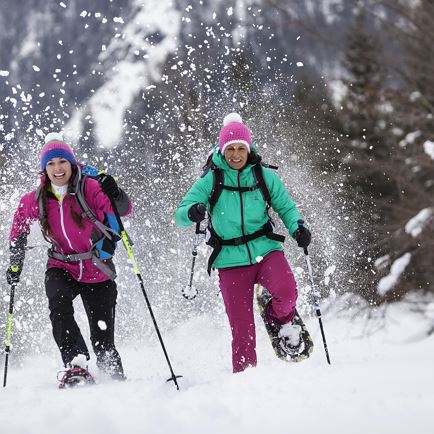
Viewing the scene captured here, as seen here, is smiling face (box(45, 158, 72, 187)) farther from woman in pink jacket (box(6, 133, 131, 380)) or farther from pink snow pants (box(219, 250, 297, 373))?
pink snow pants (box(219, 250, 297, 373))

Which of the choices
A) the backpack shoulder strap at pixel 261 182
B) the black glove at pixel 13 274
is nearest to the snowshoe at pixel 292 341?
the backpack shoulder strap at pixel 261 182

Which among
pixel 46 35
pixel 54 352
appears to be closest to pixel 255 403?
pixel 54 352

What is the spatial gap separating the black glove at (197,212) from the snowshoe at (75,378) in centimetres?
147

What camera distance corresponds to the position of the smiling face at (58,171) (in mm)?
4734

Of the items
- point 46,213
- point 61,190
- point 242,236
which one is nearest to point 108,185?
point 61,190

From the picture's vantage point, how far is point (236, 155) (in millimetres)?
4602

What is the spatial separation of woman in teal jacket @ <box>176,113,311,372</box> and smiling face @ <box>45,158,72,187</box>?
97 centimetres

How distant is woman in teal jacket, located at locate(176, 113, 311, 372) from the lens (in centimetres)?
455

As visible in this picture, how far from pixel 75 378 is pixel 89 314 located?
2.04ft

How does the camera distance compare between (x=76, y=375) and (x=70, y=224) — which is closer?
(x=76, y=375)

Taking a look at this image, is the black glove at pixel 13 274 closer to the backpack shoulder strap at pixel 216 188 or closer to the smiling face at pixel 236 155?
the backpack shoulder strap at pixel 216 188

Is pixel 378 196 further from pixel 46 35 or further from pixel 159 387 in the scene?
pixel 46 35

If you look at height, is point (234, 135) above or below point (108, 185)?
above

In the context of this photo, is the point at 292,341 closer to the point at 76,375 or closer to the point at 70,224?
the point at 76,375
